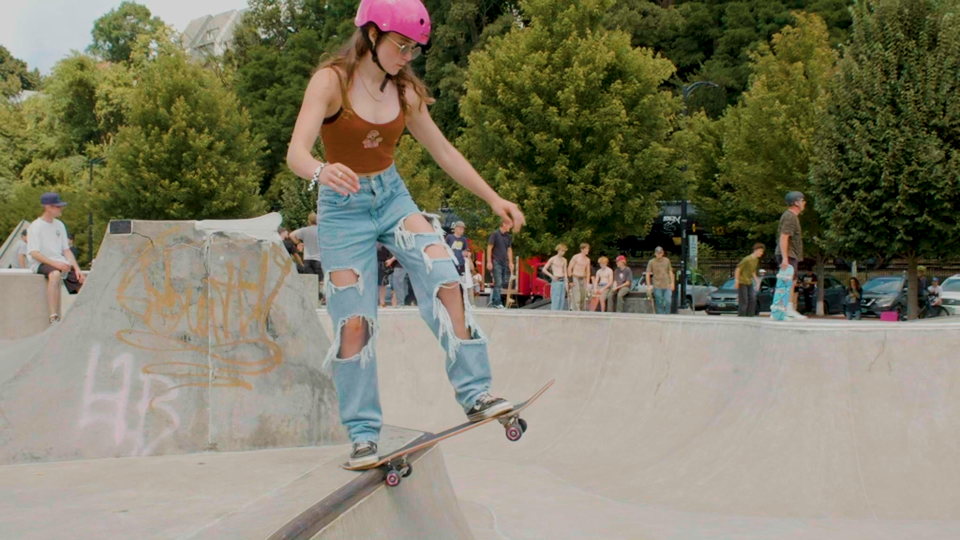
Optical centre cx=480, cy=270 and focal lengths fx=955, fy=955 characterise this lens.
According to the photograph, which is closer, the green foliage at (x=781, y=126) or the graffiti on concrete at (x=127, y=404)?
the graffiti on concrete at (x=127, y=404)

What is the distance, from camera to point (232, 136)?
1645 inches

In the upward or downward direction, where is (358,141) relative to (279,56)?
downward

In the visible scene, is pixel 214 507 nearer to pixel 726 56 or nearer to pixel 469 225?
pixel 469 225

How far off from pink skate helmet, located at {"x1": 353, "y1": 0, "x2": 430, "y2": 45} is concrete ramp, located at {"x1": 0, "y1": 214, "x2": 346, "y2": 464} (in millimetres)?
2072

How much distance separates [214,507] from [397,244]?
1281 mm

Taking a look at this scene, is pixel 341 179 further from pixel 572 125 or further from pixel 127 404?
pixel 572 125

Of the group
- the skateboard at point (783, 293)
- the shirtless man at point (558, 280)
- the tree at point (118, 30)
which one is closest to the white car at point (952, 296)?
the shirtless man at point (558, 280)

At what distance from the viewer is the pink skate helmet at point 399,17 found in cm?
390

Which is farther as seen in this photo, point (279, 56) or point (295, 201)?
point (279, 56)

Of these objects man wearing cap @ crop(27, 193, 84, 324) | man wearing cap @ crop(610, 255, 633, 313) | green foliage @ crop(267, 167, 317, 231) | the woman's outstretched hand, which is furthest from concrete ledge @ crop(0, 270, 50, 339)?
green foliage @ crop(267, 167, 317, 231)

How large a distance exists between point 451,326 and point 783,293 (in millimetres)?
8036

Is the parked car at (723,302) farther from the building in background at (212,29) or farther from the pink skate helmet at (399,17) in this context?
the building in background at (212,29)

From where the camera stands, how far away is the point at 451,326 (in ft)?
13.4

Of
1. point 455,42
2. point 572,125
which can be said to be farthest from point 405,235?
point 455,42
